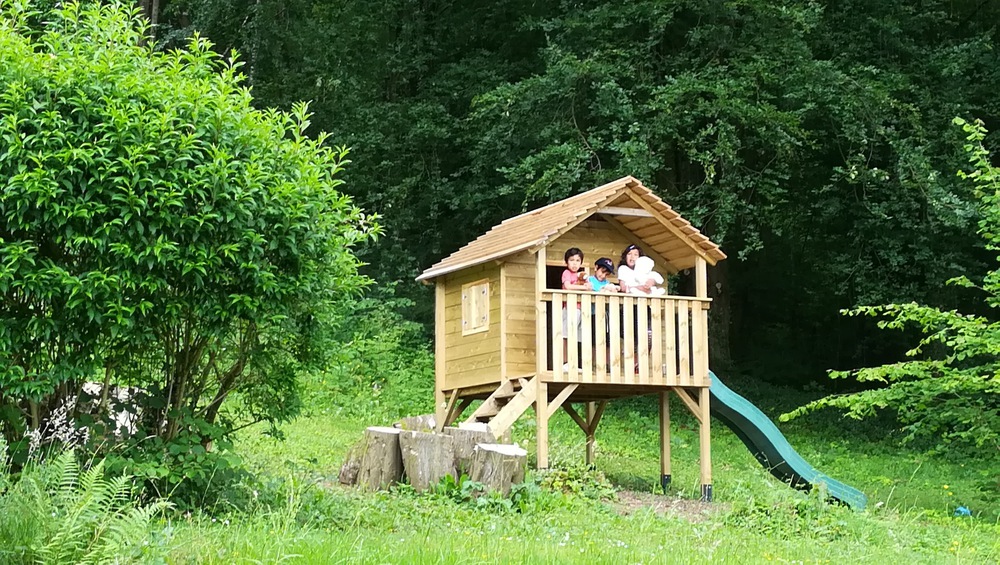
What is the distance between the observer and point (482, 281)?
47.5 ft

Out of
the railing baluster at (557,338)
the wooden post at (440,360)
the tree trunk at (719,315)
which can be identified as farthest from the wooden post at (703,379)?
the tree trunk at (719,315)

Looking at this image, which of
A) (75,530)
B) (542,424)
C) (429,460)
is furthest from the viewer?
(542,424)

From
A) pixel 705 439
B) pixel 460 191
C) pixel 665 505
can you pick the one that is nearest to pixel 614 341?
pixel 705 439

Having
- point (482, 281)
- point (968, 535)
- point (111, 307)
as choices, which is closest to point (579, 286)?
point (482, 281)

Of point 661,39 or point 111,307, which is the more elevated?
point 661,39

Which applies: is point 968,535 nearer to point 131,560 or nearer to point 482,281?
point 482,281

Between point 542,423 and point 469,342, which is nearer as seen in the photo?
point 542,423

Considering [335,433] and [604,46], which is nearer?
[335,433]

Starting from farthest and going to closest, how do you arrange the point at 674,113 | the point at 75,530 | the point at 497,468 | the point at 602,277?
the point at 674,113, the point at 602,277, the point at 497,468, the point at 75,530

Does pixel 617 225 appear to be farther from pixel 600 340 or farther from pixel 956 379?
pixel 956 379

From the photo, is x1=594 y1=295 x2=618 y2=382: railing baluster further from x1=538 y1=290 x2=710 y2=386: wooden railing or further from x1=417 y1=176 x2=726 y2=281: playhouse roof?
x1=417 y1=176 x2=726 y2=281: playhouse roof

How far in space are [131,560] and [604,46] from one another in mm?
17772

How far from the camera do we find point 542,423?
12.9 metres

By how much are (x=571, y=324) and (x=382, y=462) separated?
289 centimetres
